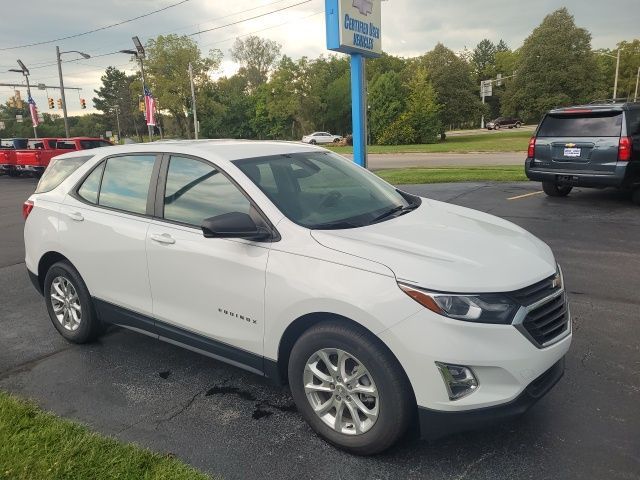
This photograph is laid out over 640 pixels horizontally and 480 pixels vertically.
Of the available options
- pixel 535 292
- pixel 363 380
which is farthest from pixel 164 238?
pixel 535 292

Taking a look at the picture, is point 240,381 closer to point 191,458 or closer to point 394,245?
point 191,458

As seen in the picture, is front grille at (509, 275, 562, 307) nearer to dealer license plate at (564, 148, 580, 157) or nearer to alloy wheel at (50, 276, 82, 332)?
alloy wheel at (50, 276, 82, 332)

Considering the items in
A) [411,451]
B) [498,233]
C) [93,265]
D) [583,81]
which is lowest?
[411,451]

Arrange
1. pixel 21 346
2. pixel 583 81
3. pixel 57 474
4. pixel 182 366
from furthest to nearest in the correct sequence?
1. pixel 583 81
2. pixel 21 346
3. pixel 182 366
4. pixel 57 474

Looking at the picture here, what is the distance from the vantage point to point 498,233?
10.8 feet

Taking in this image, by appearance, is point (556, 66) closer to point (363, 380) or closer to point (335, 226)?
point (335, 226)

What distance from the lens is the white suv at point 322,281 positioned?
8.29 ft

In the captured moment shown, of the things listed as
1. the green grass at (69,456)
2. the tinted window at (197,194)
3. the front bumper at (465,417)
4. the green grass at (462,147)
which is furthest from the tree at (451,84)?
the green grass at (69,456)

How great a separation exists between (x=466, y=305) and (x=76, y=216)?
3.16 metres

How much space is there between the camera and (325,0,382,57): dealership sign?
33.2 ft

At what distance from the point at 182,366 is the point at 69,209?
1.59 metres

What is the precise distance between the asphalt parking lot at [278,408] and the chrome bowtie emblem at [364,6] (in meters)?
7.55

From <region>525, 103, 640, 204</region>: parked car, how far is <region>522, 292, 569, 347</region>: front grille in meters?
7.41

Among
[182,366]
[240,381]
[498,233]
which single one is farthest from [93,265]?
[498,233]
